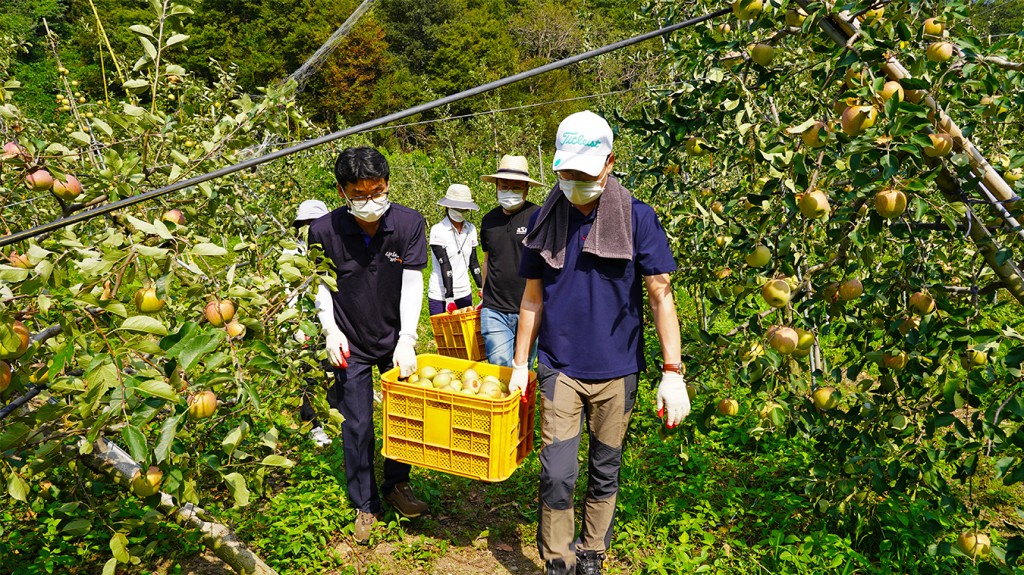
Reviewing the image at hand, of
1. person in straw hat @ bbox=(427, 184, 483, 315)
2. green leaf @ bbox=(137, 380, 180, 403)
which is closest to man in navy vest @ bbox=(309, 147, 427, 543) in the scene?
green leaf @ bbox=(137, 380, 180, 403)

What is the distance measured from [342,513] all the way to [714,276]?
201 centimetres

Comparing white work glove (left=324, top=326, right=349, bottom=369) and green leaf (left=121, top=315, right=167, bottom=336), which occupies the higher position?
green leaf (left=121, top=315, right=167, bottom=336)

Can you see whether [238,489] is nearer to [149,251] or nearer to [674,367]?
[149,251]

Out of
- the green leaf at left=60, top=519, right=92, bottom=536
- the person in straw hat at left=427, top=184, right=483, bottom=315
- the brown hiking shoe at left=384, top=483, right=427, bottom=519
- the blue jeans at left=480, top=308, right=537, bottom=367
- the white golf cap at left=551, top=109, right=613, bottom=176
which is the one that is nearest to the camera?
the green leaf at left=60, top=519, right=92, bottom=536

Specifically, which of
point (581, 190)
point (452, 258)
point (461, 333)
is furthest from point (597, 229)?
point (452, 258)

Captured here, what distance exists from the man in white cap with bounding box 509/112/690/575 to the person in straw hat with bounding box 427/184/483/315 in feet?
7.20

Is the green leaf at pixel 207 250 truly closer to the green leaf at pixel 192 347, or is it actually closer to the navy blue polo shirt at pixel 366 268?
the green leaf at pixel 192 347

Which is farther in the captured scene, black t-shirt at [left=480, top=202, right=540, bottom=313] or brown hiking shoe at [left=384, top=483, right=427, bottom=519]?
black t-shirt at [left=480, top=202, right=540, bottom=313]

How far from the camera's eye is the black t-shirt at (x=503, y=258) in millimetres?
4035

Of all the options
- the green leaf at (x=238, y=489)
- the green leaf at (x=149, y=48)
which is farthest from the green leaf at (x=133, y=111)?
the green leaf at (x=238, y=489)

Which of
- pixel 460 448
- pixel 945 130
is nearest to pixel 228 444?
pixel 460 448

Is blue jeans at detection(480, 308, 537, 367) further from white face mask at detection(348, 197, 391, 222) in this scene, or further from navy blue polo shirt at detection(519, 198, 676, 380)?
navy blue polo shirt at detection(519, 198, 676, 380)

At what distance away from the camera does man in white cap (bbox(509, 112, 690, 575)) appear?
2418 mm

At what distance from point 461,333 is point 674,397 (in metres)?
2.18
